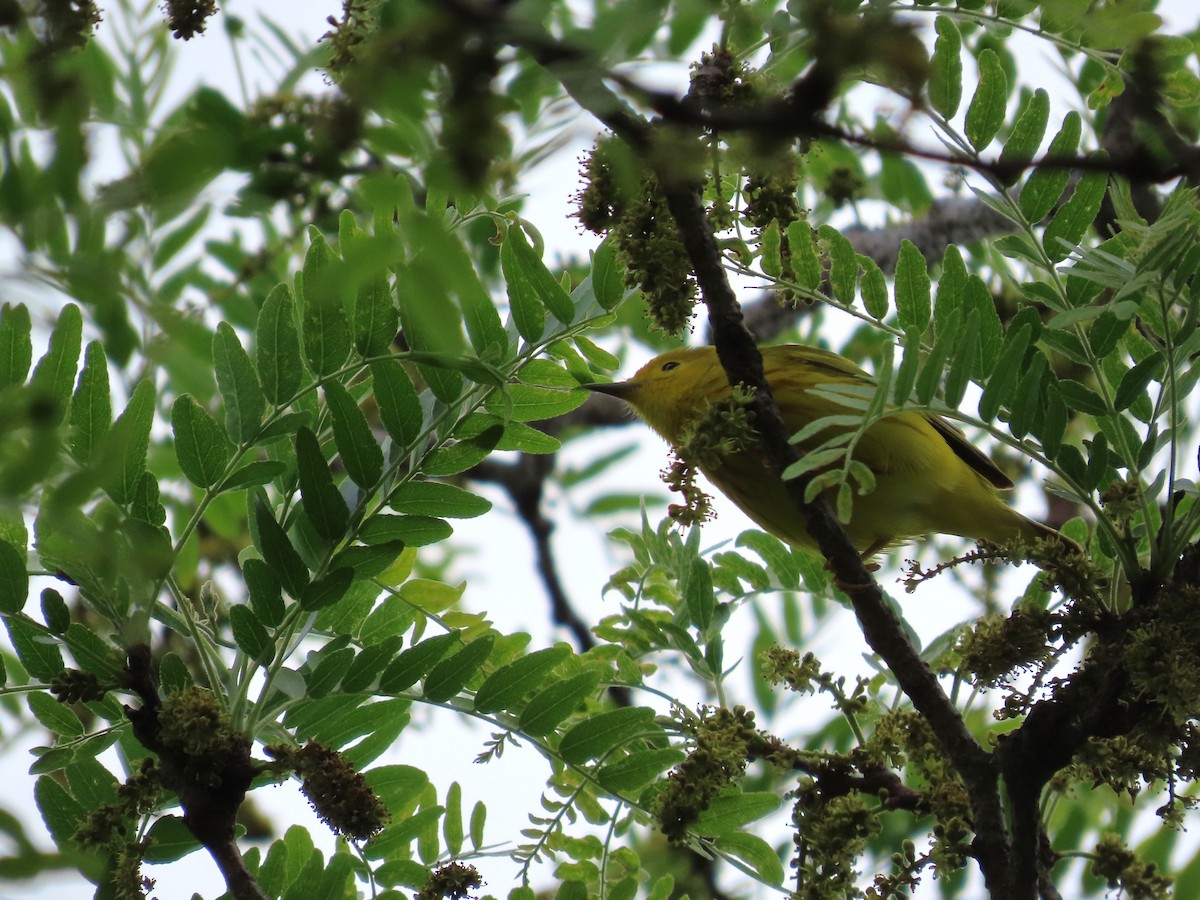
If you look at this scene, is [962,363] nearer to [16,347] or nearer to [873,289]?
[873,289]

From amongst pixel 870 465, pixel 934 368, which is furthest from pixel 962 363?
pixel 870 465

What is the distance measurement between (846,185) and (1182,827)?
3.82m

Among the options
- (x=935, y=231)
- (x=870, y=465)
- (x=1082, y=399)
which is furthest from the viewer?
(x=935, y=231)

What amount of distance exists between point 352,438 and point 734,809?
137 centimetres

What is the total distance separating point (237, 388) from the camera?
2850mm

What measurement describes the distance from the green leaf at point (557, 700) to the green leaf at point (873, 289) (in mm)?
1211

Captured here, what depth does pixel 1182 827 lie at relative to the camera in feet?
9.72

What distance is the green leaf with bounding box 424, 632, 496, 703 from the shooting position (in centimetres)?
299

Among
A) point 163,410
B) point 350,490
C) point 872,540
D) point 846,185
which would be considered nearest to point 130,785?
point 350,490

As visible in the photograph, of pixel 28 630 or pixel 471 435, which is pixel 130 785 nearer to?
pixel 28 630

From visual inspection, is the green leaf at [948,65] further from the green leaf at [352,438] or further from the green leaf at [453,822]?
the green leaf at [453,822]

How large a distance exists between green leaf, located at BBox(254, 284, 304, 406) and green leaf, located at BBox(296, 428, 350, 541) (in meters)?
0.19

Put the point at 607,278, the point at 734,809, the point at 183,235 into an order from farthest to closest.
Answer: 1. the point at 183,235
2. the point at 734,809
3. the point at 607,278

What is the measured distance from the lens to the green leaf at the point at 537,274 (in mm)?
3096
